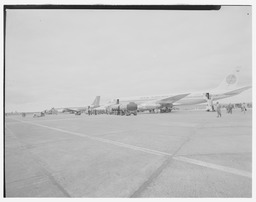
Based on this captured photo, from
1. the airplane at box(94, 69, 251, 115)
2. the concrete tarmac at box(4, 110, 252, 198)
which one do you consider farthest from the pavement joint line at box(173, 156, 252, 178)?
the airplane at box(94, 69, 251, 115)

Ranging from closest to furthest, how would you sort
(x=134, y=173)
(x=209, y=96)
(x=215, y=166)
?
1. (x=134, y=173)
2. (x=215, y=166)
3. (x=209, y=96)

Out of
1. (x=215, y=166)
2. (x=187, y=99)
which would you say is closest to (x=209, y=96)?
(x=187, y=99)

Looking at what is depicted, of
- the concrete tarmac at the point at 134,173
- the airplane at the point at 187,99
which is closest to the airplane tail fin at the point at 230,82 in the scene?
the airplane at the point at 187,99

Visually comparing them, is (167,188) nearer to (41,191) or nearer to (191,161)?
(191,161)

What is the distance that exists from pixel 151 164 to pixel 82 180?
1.72m

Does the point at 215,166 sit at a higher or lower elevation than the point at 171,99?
lower

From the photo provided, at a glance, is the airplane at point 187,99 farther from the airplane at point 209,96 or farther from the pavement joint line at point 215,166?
the pavement joint line at point 215,166

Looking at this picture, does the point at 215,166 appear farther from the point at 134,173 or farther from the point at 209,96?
the point at 209,96

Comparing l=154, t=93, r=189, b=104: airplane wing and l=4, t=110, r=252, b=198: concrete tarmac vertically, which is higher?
l=154, t=93, r=189, b=104: airplane wing

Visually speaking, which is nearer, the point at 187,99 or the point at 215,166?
the point at 215,166

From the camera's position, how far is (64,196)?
2.59 m

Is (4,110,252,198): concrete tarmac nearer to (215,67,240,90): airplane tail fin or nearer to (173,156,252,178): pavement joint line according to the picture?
(173,156,252,178): pavement joint line

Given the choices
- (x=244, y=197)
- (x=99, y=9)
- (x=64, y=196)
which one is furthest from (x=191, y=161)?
(x=99, y=9)

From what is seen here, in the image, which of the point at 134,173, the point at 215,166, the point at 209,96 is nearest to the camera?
the point at 134,173
